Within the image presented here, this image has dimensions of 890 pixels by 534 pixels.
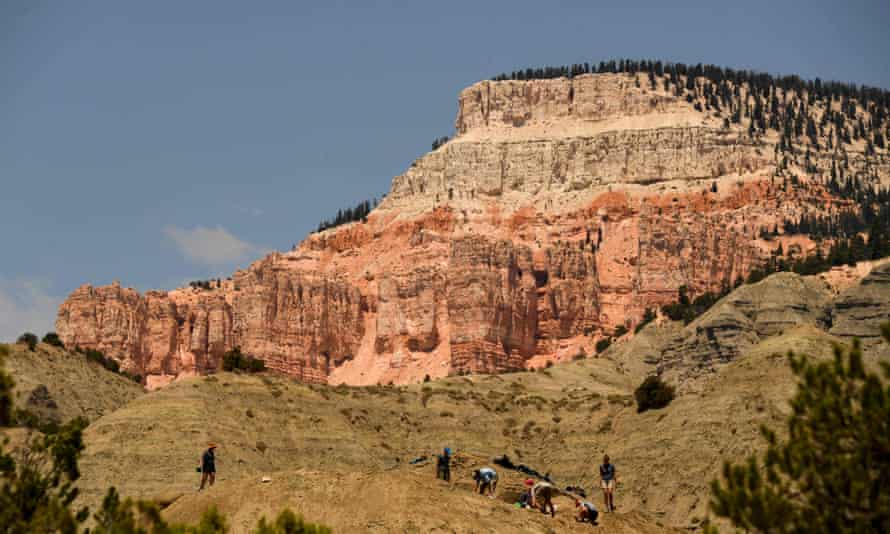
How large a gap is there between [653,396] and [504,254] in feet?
208

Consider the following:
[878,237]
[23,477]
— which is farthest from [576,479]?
[878,237]

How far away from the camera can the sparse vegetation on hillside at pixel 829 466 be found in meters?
32.7

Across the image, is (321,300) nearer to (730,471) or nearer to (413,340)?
(413,340)

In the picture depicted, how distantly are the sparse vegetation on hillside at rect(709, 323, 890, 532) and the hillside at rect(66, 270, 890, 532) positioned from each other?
18845 mm

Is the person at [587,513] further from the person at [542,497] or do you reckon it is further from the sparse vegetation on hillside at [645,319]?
the sparse vegetation on hillside at [645,319]

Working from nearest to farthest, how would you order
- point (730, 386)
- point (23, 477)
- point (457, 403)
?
1. point (23, 477)
2. point (730, 386)
3. point (457, 403)

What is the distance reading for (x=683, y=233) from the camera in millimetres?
161875

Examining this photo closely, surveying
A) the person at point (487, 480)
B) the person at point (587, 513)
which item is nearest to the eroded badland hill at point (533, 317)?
the person at point (587, 513)

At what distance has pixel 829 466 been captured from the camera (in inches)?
1304

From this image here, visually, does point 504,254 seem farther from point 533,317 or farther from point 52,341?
point 52,341

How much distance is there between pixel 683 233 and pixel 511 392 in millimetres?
51415

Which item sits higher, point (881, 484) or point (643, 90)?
point (643, 90)

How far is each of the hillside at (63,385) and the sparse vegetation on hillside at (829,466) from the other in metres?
68.8

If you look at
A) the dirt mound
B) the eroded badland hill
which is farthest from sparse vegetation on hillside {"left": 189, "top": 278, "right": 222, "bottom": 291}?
the dirt mound
